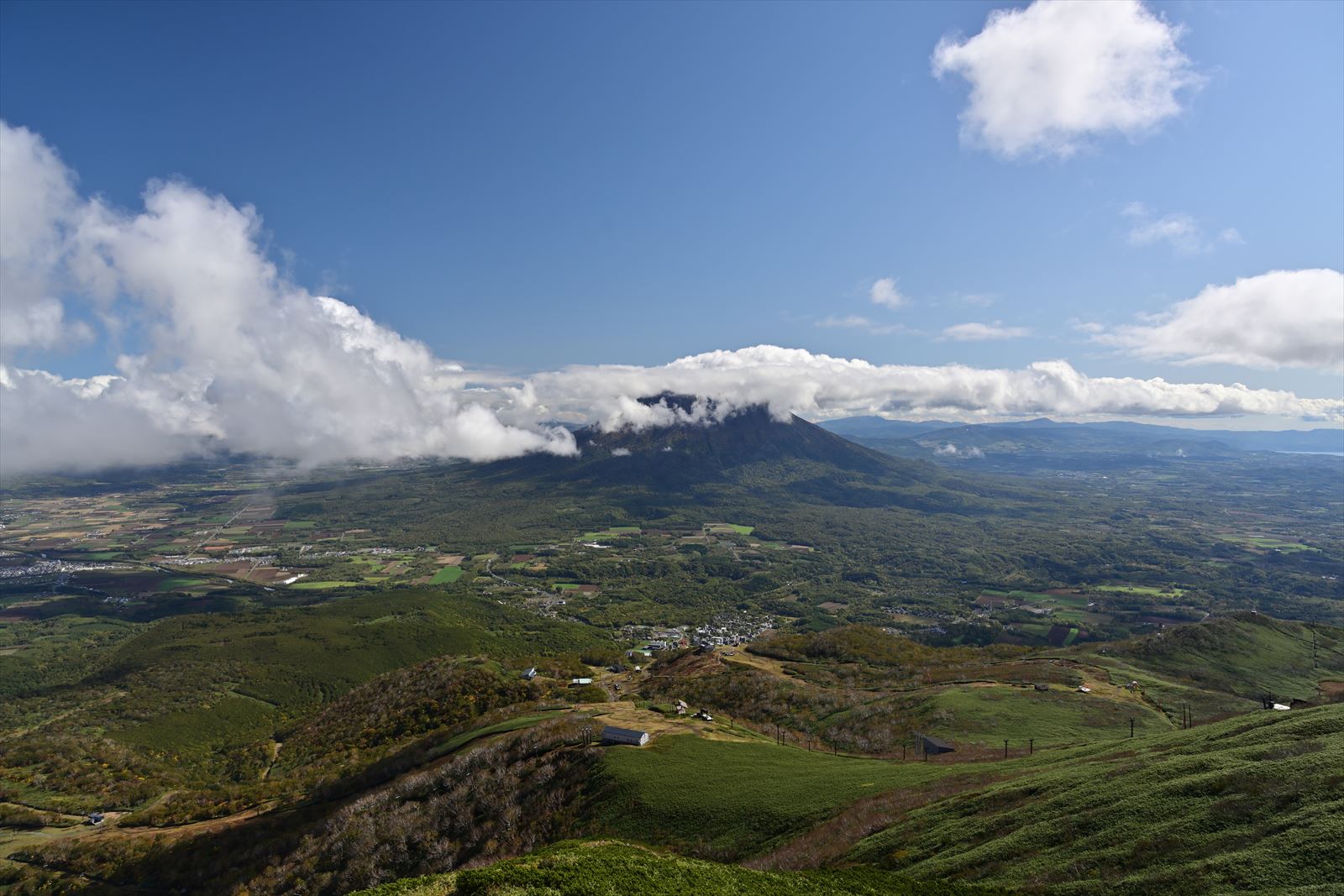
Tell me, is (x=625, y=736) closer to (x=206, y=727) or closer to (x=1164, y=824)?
(x=1164, y=824)

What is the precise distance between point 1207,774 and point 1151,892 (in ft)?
32.6

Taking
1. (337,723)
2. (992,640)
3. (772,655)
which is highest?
(772,655)

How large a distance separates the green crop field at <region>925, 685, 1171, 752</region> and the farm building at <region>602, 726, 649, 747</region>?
3434 cm

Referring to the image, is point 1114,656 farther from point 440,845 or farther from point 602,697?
point 440,845

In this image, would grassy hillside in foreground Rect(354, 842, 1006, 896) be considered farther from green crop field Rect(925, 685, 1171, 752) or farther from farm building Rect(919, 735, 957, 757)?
green crop field Rect(925, 685, 1171, 752)

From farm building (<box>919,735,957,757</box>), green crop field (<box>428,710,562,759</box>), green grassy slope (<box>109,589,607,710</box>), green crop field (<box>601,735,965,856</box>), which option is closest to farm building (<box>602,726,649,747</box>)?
green crop field (<box>601,735,965,856</box>)

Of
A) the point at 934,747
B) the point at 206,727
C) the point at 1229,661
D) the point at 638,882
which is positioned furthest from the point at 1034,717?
the point at 206,727

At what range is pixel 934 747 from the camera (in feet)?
194

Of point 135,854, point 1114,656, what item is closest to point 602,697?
point 135,854

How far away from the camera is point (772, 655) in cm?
12388

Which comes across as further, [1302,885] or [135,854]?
[135,854]

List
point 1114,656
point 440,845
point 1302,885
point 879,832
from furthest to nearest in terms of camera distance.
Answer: point 1114,656
point 440,845
point 879,832
point 1302,885

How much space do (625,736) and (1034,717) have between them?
48891mm

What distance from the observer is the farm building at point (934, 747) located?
5844 centimetres
